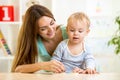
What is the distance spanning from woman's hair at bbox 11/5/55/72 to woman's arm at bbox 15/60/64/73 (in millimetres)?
106

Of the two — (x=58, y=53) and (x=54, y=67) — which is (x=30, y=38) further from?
(x=54, y=67)

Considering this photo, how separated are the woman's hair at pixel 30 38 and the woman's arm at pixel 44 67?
0.35 feet

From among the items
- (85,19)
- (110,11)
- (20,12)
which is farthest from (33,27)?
(110,11)

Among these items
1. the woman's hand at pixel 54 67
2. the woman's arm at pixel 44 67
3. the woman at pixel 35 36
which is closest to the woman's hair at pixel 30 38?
the woman at pixel 35 36

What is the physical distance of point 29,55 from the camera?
1.94 m

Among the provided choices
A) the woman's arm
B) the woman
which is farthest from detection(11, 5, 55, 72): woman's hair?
the woman's arm

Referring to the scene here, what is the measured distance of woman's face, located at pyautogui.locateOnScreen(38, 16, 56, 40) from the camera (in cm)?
188

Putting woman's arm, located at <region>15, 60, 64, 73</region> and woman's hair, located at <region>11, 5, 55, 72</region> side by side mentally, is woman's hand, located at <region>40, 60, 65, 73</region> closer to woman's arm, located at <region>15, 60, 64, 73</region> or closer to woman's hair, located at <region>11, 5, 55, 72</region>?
woman's arm, located at <region>15, 60, 64, 73</region>

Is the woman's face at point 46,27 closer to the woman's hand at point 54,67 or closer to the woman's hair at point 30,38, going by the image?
the woman's hair at point 30,38

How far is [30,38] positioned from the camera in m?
1.96

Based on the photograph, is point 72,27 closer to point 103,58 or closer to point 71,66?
point 71,66

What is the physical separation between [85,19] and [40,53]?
40 centimetres

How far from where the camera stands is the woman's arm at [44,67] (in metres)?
1.50

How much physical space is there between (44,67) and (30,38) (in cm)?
36
